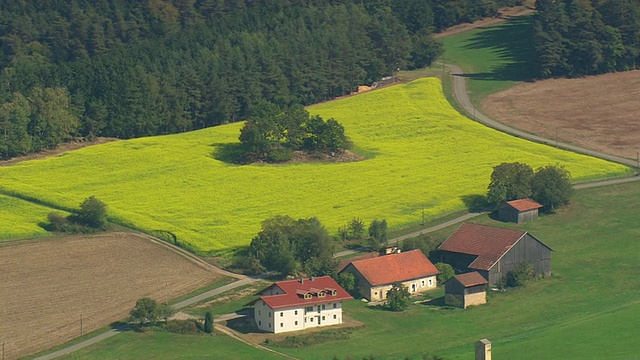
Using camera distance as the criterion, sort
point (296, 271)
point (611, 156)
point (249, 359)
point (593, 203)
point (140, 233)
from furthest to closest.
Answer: point (611, 156), point (593, 203), point (140, 233), point (296, 271), point (249, 359)

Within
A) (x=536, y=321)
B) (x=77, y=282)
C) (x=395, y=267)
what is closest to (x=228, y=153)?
(x=77, y=282)

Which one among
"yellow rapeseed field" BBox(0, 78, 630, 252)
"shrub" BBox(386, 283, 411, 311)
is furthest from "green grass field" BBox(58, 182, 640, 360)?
"yellow rapeseed field" BBox(0, 78, 630, 252)

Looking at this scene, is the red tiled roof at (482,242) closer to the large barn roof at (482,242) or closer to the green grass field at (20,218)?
the large barn roof at (482,242)

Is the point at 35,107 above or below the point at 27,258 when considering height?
above

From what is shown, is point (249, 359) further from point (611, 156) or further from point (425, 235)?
point (611, 156)

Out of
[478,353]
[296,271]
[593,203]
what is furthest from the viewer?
[593,203]

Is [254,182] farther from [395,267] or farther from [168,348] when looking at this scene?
[168,348]

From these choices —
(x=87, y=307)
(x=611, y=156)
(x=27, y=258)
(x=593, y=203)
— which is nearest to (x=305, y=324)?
(x=87, y=307)
